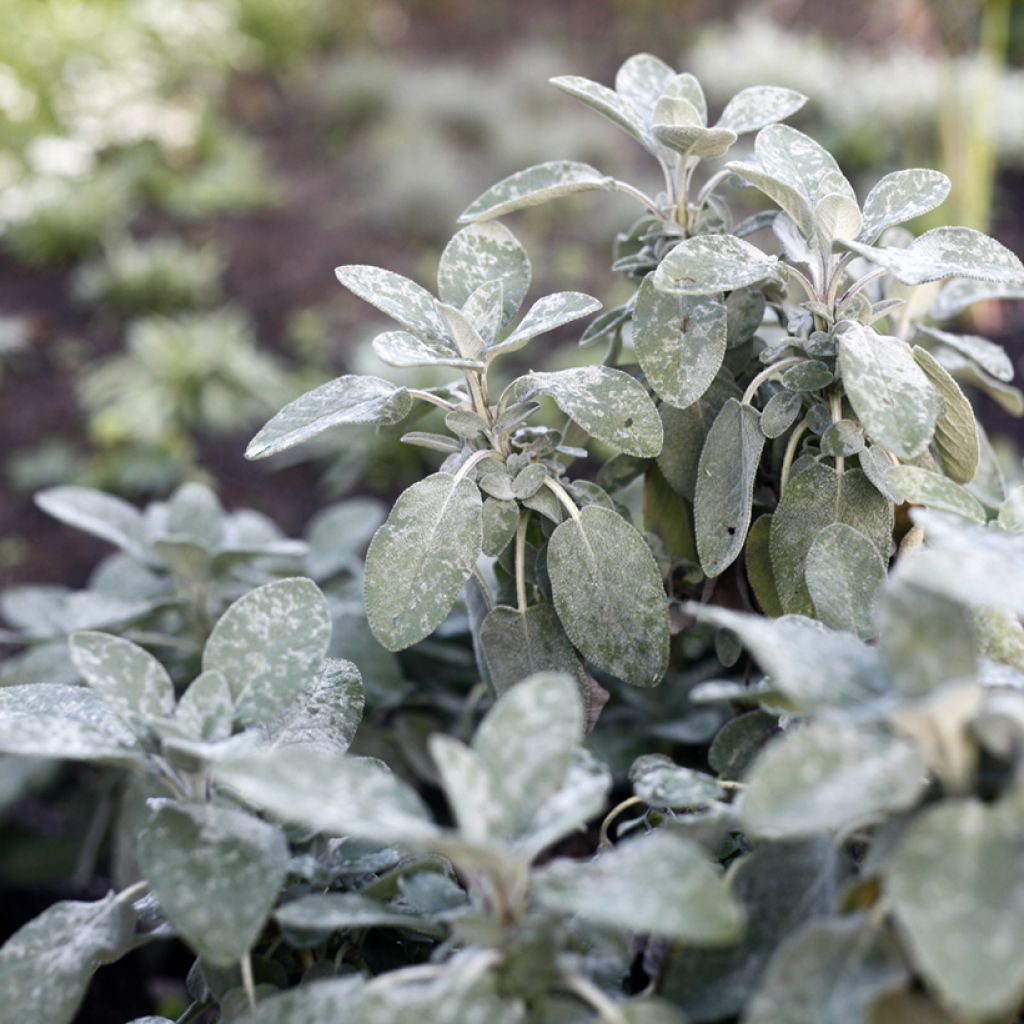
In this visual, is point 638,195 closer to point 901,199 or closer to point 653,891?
point 901,199

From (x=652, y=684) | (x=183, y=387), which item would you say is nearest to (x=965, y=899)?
(x=652, y=684)

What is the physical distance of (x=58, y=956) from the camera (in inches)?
28.1

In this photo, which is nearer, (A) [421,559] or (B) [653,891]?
(B) [653,891]

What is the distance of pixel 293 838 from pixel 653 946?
0.84ft

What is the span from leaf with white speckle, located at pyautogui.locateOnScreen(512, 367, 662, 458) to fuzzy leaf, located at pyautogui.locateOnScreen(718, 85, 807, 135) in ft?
0.83

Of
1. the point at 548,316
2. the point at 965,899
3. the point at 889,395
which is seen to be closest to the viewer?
the point at 965,899

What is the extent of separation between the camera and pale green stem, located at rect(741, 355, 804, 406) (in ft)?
2.87

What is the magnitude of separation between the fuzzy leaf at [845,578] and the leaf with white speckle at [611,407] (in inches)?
5.5

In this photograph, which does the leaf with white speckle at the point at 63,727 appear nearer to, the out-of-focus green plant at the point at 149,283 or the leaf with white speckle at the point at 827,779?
the leaf with white speckle at the point at 827,779

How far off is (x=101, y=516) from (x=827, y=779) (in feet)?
3.68

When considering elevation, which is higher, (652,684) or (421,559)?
(421,559)

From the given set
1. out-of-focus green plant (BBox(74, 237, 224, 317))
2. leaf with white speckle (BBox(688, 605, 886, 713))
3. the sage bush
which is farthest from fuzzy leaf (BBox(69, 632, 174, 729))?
out-of-focus green plant (BBox(74, 237, 224, 317))

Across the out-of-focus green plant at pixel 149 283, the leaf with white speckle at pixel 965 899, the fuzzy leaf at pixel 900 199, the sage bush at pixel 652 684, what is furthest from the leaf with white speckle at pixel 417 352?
the out-of-focus green plant at pixel 149 283

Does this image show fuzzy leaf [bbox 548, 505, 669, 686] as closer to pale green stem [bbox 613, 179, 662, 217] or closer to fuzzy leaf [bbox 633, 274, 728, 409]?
fuzzy leaf [bbox 633, 274, 728, 409]
